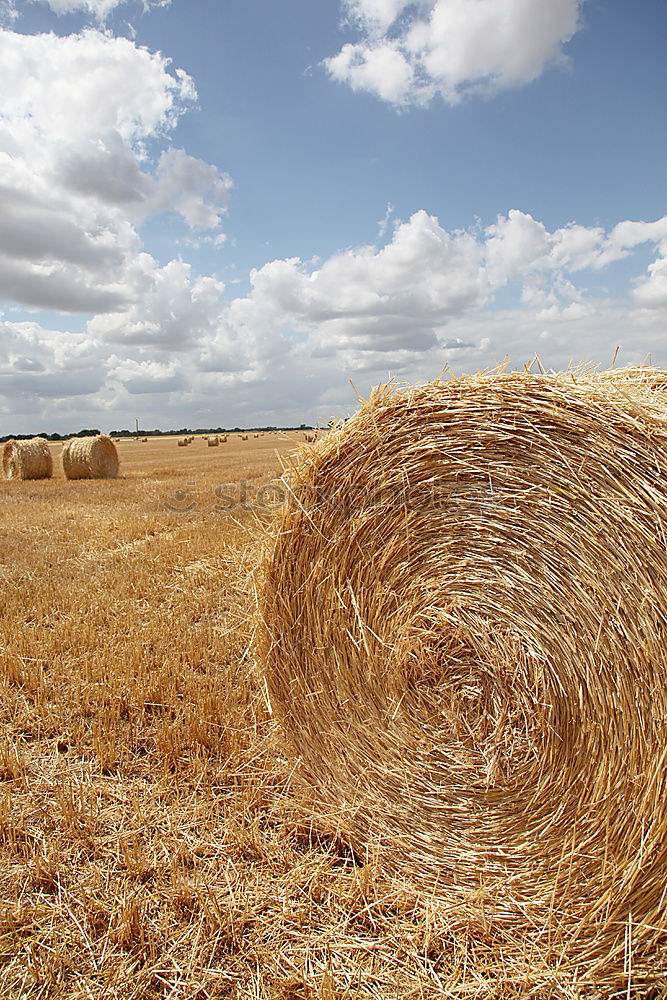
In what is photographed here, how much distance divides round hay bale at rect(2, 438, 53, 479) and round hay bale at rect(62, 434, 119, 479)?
3.60 ft

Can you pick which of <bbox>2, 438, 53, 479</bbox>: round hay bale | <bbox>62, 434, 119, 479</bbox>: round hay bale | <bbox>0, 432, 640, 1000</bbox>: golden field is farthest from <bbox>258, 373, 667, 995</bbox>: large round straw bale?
<bbox>2, 438, 53, 479</bbox>: round hay bale

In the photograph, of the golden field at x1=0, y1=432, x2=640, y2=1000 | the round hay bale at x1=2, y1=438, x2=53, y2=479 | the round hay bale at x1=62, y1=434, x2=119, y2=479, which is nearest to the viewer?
the golden field at x1=0, y1=432, x2=640, y2=1000

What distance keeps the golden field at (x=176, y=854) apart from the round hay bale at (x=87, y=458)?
12662mm

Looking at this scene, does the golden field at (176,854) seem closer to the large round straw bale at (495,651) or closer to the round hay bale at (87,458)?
the large round straw bale at (495,651)

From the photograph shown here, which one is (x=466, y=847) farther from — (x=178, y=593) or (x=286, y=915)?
(x=178, y=593)

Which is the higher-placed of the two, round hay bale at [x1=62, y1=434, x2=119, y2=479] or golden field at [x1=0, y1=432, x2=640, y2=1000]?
round hay bale at [x1=62, y1=434, x2=119, y2=479]

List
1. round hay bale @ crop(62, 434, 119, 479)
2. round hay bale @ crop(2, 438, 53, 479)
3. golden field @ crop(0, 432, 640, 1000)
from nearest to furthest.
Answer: golden field @ crop(0, 432, 640, 1000)
round hay bale @ crop(62, 434, 119, 479)
round hay bale @ crop(2, 438, 53, 479)

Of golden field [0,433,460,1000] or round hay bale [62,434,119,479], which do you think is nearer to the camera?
golden field [0,433,460,1000]

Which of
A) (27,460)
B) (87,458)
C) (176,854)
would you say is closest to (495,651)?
(176,854)

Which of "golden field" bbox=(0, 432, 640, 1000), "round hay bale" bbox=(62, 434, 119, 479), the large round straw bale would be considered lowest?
"golden field" bbox=(0, 432, 640, 1000)

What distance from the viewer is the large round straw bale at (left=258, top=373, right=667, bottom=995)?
211 cm

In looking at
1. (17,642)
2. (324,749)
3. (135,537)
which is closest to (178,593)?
(17,642)

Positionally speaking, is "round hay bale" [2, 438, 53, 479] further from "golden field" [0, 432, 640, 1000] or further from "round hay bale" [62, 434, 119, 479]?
"golden field" [0, 432, 640, 1000]

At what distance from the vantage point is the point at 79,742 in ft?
11.5
